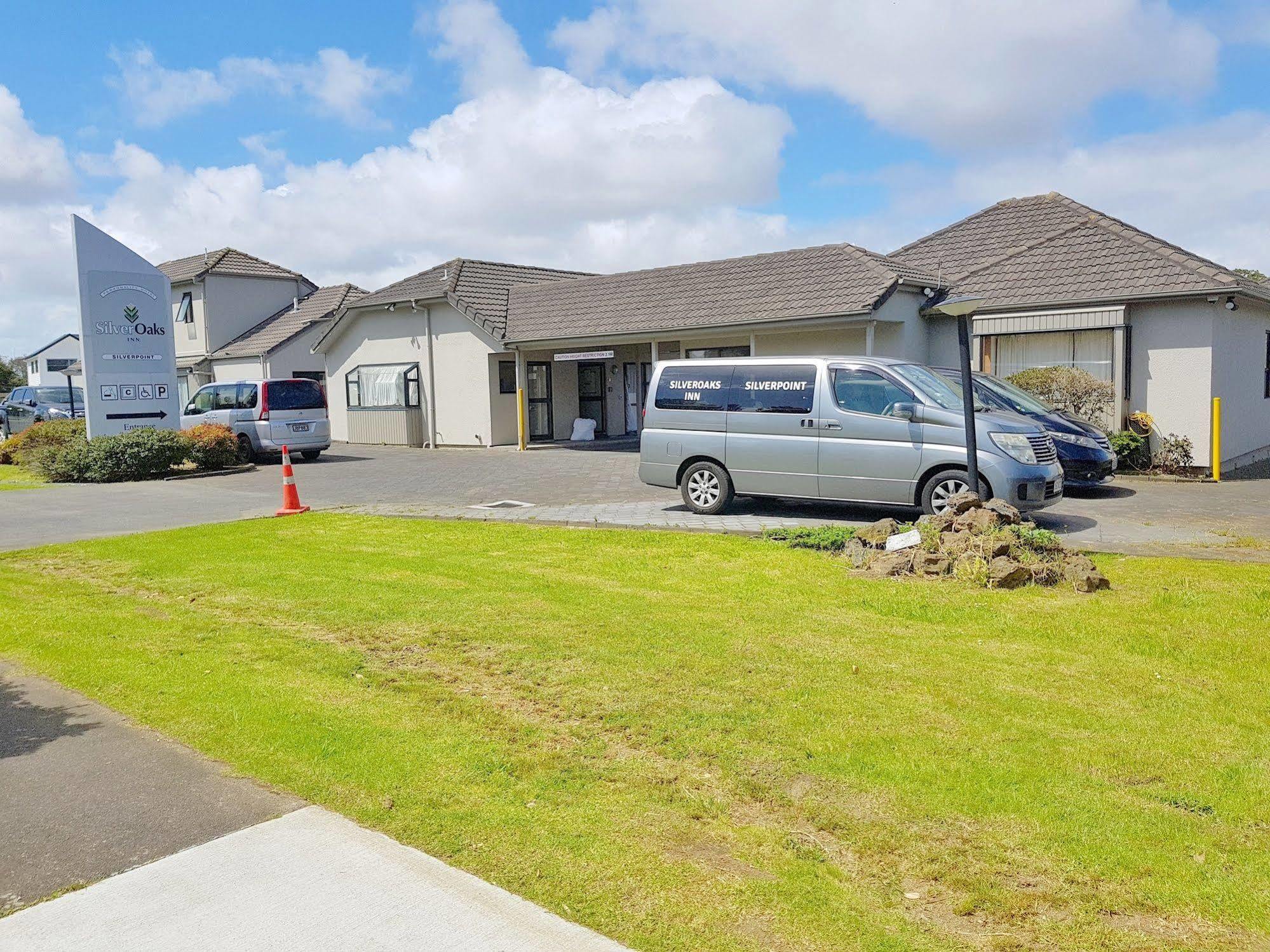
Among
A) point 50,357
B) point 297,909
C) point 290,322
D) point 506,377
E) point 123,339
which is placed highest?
point 50,357

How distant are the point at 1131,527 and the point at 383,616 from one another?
Answer: 8.71 meters

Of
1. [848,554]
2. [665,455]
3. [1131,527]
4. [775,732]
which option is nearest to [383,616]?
[775,732]

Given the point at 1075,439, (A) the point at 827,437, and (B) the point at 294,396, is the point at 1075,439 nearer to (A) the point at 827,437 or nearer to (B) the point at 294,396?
(A) the point at 827,437

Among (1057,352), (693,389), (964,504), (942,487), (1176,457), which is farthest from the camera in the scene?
(1057,352)

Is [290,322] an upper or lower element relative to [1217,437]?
upper

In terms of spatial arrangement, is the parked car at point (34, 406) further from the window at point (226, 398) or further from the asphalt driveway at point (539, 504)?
the asphalt driveway at point (539, 504)

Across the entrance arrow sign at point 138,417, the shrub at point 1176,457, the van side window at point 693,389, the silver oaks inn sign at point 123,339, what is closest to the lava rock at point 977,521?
the van side window at point 693,389

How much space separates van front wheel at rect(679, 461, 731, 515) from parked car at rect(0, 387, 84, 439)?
27.8 m

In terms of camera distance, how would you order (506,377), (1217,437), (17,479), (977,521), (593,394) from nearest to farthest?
(977,521)
(1217,437)
(17,479)
(506,377)
(593,394)

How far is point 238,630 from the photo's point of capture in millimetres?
7441

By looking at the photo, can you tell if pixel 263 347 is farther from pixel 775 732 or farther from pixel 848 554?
pixel 775 732

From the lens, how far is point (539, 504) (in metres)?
14.9

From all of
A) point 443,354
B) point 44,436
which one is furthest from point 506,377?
point 44,436

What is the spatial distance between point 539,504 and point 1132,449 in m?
10.7
